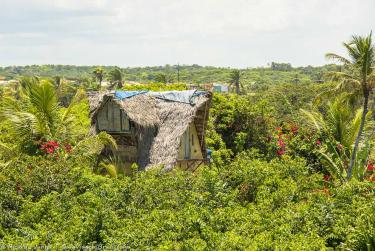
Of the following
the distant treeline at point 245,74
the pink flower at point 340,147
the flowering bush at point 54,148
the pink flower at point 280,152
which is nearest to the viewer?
the flowering bush at point 54,148

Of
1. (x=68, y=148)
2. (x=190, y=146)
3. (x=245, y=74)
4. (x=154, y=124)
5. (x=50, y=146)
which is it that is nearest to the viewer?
(x=50, y=146)

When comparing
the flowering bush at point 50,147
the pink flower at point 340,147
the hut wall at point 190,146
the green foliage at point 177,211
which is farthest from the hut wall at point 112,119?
the pink flower at point 340,147

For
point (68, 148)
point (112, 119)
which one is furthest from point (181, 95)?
point (68, 148)

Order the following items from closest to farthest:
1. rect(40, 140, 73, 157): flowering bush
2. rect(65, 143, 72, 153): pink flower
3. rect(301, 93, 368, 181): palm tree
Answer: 1. rect(40, 140, 73, 157): flowering bush
2. rect(65, 143, 72, 153): pink flower
3. rect(301, 93, 368, 181): palm tree

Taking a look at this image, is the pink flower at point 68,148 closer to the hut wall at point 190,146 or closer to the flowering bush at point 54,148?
the flowering bush at point 54,148

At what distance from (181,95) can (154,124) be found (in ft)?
5.02

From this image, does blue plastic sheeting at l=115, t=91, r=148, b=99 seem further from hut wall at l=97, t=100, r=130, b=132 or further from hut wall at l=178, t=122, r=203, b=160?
hut wall at l=178, t=122, r=203, b=160

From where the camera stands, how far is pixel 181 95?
16766 millimetres

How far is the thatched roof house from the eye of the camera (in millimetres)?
15625

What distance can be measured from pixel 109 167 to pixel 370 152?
9.33 meters

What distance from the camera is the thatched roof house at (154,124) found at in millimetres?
15625

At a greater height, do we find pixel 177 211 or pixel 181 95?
pixel 181 95

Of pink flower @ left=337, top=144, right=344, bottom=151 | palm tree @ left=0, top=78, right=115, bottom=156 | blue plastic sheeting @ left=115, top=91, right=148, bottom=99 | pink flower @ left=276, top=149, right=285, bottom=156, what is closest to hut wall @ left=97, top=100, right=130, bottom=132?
blue plastic sheeting @ left=115, top=91, right=148, bottom=99

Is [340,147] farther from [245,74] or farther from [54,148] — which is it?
[245,74]
